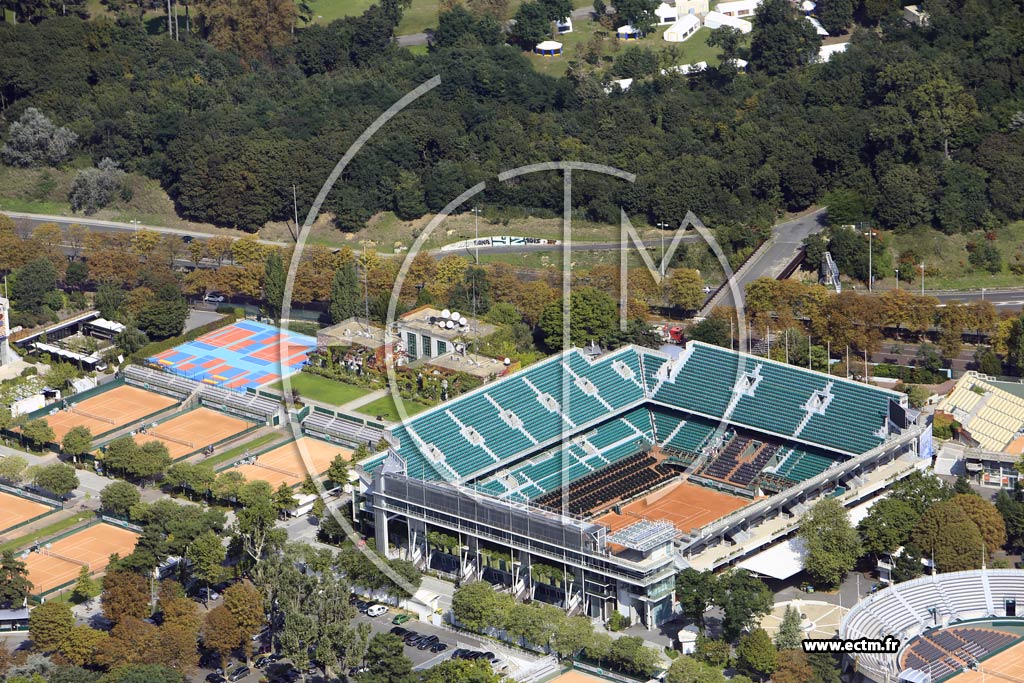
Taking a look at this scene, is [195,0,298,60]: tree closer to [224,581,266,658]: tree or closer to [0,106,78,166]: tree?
[0,106,78,166]: tree

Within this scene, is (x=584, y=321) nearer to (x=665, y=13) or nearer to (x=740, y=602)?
(x=740, y=602)

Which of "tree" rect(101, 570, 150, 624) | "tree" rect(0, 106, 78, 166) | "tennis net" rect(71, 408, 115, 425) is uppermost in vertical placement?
"tree" rect(0, 106, 78, 166)

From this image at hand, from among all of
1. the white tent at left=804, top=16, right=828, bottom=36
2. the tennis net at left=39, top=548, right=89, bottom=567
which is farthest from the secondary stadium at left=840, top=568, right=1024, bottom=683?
the white tent at left=804, top=16, right=828, bottom=36

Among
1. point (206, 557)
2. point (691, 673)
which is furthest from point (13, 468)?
point (691, 673)

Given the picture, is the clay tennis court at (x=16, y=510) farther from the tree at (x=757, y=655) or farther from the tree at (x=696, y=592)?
the tree at (x=757, y=655)

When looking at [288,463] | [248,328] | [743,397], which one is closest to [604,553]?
[743,397]

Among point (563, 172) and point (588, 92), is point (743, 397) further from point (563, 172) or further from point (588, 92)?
point (588, 92)
